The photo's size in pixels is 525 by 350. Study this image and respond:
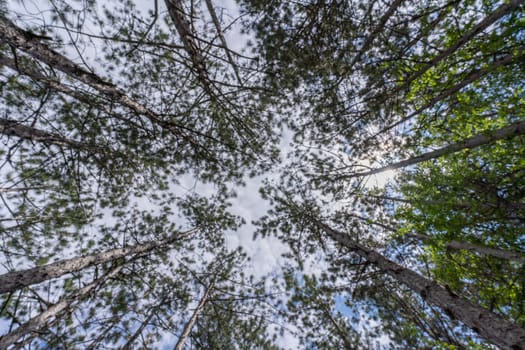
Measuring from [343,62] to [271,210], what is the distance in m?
4.33

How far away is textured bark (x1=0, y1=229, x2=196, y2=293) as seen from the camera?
2.60 m

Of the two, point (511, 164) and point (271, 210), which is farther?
point (271, 210)

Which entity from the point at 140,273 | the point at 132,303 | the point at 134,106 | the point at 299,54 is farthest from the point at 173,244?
the point at 299,54

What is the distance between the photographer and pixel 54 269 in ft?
9.91

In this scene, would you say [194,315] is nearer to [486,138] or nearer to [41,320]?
[41,320]

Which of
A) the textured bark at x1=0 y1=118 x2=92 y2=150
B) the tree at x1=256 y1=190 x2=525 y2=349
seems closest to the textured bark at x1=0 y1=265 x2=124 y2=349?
the textured bark at x1=0 y1=118 x2=92 y2=150

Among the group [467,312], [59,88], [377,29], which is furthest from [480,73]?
[59,88]

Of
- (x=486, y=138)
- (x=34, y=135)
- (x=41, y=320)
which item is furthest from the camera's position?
(x=34, y=135)

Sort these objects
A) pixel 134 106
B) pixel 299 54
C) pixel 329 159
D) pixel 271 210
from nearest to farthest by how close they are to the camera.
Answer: pixel 134 106, pixel 299 54, pixel 329 159, pixel 271 210

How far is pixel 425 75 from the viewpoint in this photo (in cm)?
361

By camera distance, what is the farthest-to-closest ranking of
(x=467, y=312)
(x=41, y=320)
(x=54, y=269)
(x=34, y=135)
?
(x=34, y=135) < (x=54, y=269) < (x=41, y=320) < (x=467, y=312)

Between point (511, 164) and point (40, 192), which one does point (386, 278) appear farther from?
point (40, 192)

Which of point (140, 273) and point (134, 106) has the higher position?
point (134, 106)

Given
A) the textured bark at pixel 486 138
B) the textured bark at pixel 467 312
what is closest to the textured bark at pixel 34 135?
the textured bark at pixel 467 312
